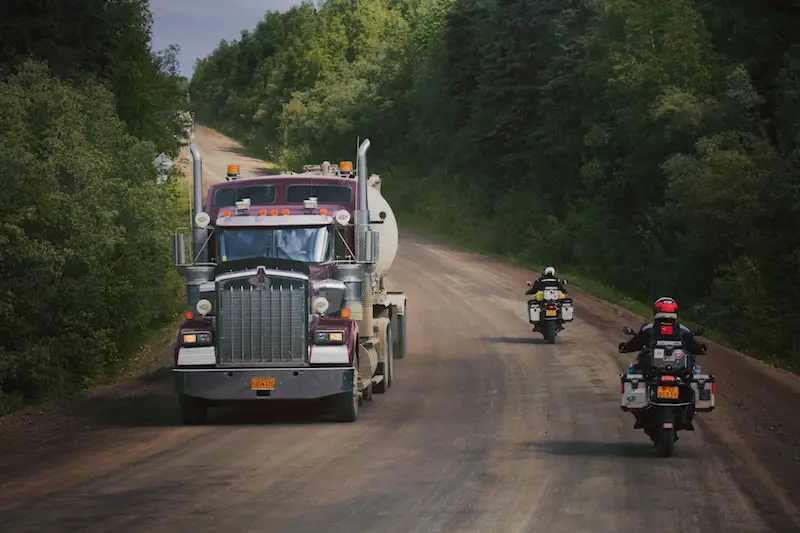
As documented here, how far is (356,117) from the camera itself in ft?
293

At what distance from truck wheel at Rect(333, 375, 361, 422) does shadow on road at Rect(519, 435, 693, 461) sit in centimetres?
320

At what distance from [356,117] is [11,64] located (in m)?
49.9

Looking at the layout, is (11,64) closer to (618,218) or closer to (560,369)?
(560,369)

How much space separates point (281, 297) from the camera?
61.7 feet

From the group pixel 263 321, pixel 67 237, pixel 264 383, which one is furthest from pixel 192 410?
pixel 67 237

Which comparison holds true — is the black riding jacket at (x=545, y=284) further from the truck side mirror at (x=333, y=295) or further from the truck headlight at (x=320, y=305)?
the truck headlight at (x=320, y=305)

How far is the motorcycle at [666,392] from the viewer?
15367mm

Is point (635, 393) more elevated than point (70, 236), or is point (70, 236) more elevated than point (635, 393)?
point (70, 236)

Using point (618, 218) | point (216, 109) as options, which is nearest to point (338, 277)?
point (618, 218)

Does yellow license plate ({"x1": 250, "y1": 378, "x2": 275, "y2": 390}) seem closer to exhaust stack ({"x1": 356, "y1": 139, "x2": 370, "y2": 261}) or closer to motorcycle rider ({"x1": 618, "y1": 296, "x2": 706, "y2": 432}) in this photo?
exhaust stack ({"x1": 356, "y1": 139, "x2": 370, "y2": 261})

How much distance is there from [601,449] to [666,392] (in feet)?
4.84

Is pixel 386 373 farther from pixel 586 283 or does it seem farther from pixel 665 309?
pixel 586 283

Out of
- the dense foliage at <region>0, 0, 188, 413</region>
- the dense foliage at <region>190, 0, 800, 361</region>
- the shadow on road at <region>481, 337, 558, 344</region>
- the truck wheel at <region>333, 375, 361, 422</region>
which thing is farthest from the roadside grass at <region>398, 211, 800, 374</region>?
the dense foliage at <region>0, 0, 188, 413</region>

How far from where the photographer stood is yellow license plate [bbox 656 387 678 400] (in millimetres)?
15320
